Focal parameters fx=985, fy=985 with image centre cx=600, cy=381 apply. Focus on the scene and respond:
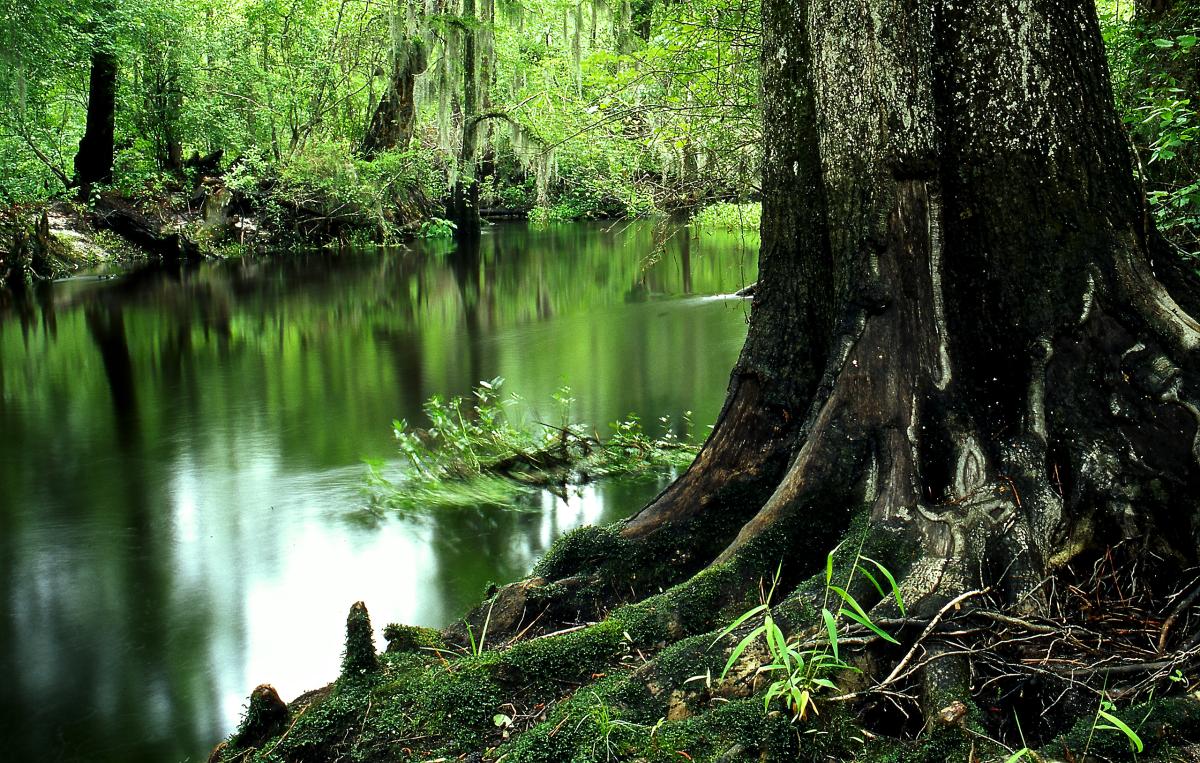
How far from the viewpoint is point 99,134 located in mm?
24781

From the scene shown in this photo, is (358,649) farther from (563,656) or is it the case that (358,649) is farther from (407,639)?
(563,656)

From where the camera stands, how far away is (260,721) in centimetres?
327

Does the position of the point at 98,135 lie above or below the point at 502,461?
above

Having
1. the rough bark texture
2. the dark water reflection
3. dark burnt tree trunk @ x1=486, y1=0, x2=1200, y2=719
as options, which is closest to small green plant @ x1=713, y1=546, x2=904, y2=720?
dark burnt tree trunk @ x1=486, y1=0, x2=1200, y2=719

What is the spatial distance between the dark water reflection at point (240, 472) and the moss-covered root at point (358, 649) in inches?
63.9

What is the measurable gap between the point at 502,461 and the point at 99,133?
861 inches

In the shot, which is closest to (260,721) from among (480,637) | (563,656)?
(480,637)

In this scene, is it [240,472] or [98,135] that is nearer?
[240,472]

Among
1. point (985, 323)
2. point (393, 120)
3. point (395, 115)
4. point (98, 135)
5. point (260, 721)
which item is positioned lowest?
point (260, 721)

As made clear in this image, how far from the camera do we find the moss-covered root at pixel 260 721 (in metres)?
3.26

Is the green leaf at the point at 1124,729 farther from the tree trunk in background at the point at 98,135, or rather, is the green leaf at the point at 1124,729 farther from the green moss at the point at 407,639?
the tree trunk in background at the point at 98,135

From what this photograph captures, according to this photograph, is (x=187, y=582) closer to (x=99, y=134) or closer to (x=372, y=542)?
(x=372, y=542)

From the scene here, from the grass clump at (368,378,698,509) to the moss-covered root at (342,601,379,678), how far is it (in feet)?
12.8

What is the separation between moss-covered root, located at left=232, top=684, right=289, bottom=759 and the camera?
128 inches
